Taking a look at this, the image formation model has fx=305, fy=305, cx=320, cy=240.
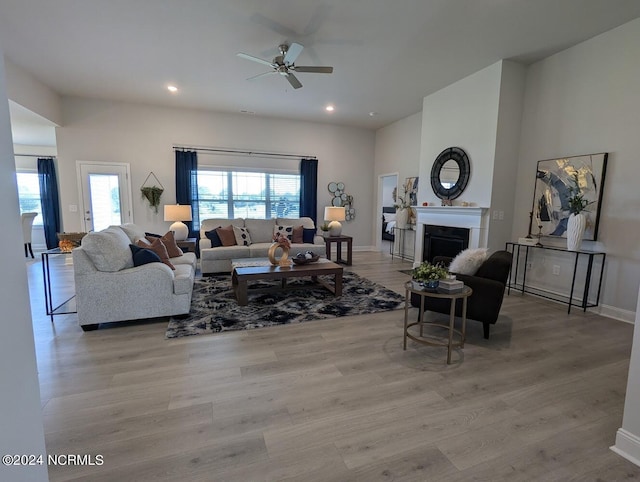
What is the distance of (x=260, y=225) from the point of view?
6.14 m

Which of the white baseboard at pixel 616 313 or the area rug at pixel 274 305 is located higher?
the white baseboard at pixel 616 313

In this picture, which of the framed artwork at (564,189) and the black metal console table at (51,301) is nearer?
the black metal console table at (51,301)

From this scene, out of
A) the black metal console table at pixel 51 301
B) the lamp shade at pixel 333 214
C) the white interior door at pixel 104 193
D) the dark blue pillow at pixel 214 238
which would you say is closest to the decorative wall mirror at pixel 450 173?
the lamp shade at pixel 333 214

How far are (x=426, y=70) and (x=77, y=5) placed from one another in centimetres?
423

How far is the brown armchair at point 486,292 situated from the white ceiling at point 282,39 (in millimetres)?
2550

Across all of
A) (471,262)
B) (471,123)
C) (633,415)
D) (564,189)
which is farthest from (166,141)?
(633,415)

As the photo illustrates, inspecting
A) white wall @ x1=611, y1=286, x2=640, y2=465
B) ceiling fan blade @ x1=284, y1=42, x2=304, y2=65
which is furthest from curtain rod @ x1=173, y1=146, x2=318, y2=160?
white wall @ x1=611, y1=286, x2=640, y2=465

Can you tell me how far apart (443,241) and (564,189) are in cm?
184

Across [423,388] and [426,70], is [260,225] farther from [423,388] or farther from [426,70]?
[423,388]

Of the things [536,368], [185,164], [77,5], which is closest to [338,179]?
[185,164]

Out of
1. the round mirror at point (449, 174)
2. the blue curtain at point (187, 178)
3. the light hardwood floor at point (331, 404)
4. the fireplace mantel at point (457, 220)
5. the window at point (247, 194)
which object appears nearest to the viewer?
the light hardwood floor at point (331, 404)

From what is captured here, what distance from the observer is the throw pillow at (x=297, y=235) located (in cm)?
602

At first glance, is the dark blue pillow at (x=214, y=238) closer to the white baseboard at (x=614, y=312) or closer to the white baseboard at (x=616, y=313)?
the white baseboard at (x=614, y=312)

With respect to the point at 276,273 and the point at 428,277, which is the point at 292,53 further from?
the point at 428,277
